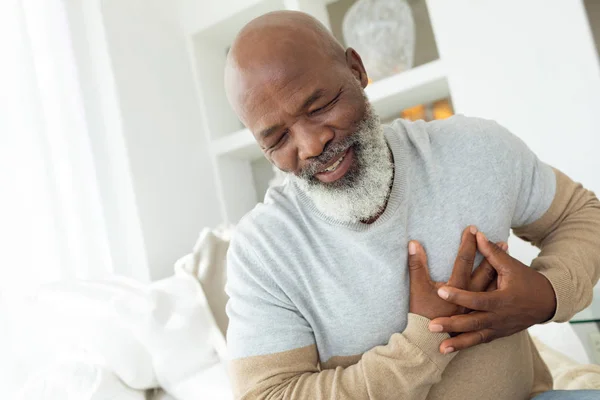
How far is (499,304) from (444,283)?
82mm

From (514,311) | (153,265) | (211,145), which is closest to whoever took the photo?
(514,311)

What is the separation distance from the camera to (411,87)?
1741 millimetres

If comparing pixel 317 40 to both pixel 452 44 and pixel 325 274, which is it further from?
pixel 452 44

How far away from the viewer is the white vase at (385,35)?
184cm

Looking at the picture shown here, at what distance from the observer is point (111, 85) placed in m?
1.78

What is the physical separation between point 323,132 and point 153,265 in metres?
1.21

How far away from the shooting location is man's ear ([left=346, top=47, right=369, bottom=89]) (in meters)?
0.87

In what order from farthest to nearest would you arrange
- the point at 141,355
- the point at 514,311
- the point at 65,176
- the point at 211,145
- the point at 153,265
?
1. the point at 211,145
2. the point at 153,265
3. the point at 65,176
4. the point at 141,355
5. the point at 514,311

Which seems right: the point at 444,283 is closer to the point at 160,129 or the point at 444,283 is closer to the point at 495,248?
the point at 495,248

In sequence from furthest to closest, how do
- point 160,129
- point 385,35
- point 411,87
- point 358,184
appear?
point 160,129, point 385,35, point 411,87, point 358,184

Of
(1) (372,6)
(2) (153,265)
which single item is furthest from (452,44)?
(2) (153,265)

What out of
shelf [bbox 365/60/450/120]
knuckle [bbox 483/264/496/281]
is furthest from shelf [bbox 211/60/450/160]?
knuckle [bbox 483/264/496/281]

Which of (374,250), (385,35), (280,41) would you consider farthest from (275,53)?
(385,35)

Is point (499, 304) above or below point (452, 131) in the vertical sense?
below
